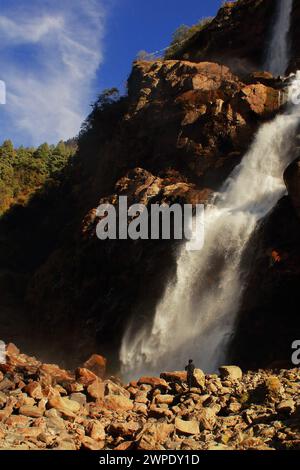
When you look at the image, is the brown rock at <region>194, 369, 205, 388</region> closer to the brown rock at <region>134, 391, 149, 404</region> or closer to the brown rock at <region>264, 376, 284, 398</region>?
the brown rock at <region>134, 391, 149, 404</region>

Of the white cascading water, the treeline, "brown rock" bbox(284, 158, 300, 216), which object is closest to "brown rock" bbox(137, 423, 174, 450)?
the white cascading water

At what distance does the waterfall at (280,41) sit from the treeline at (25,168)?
92.6 ft

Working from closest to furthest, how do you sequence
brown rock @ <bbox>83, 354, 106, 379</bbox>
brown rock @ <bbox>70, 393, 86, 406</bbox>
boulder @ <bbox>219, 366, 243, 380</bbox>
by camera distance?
brown rock @ <bbox>70, 393, 86, 406</bbox> → boulder @ <bbox>219, 366, 243, 380</bbox> → brown rock @ <bbox>83, 354, 106, 379</bbox>

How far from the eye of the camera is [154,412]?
1345 cm

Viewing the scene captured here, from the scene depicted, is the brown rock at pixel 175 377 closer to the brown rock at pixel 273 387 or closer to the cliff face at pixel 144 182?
the brown rock at pixel 273 387

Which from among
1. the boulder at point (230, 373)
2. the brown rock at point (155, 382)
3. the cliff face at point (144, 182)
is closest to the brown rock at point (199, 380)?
the boulder at point (230, 373)

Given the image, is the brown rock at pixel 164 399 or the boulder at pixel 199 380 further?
the boulder at pixel 199 380

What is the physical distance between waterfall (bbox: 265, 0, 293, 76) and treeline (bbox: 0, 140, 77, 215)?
28233 millimetres

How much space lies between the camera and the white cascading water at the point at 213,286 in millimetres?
20391

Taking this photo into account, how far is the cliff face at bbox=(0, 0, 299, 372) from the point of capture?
82.4 feet

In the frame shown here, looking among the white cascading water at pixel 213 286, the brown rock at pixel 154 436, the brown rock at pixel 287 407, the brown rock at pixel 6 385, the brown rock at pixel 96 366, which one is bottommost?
the brown rock at pixel 154 436

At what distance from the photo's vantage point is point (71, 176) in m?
48.3

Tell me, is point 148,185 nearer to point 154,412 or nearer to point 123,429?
point 154,412

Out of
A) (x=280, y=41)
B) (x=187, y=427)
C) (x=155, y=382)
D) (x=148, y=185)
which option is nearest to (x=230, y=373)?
(x=155, y=382)
